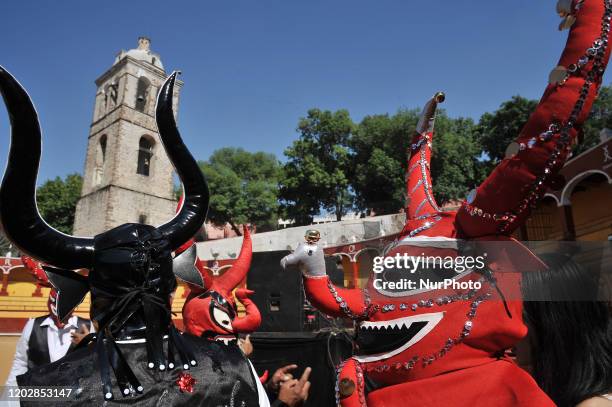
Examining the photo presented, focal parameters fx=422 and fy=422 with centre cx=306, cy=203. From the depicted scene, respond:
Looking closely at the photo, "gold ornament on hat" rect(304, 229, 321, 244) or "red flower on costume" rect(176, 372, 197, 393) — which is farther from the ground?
"gold ornament on hat" rect(304, 229, 321, 244)

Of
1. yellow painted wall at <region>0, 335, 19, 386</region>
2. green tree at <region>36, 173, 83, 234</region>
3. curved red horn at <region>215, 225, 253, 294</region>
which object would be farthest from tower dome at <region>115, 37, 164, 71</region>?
curved red horn at <region>215, 225, 253, 294</region>

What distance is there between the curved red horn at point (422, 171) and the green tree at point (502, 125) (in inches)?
885

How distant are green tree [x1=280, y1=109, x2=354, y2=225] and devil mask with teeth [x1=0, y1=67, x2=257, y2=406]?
85.4ft

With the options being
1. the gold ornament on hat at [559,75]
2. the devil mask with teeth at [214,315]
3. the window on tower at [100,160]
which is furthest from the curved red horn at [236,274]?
the window on tower at [100,160]

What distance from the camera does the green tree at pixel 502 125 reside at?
77.3 feet

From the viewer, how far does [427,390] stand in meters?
1.86

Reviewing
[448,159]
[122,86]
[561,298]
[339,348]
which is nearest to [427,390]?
[561,298]

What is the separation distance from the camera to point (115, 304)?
5.37 ft

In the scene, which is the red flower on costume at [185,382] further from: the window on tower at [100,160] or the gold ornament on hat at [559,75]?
the window on tower at [100,160]

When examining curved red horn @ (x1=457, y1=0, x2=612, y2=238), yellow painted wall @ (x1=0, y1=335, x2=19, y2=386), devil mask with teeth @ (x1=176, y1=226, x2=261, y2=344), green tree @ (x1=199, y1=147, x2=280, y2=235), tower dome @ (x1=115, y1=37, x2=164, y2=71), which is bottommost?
yellow painted wall @ (x1=0, y1=335, x2=19, y2=386)

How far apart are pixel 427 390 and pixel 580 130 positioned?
4.14 ft

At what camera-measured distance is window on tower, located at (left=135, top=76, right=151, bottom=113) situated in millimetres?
31203

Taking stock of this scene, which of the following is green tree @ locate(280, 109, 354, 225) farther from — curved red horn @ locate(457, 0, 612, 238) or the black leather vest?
curved red horn @ locate(457, 0, 612, 238)

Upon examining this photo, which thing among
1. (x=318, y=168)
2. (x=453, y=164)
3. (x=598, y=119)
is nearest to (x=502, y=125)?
→ (x=453, y=164)
